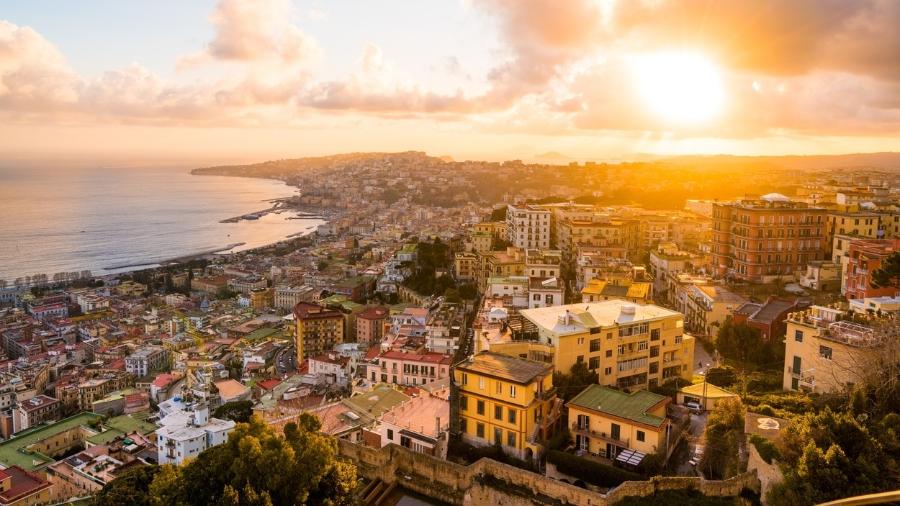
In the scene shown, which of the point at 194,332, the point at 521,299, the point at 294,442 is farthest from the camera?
the point at 194,332

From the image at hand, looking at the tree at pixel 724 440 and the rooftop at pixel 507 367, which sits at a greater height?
the rooftop at pixel 507 367

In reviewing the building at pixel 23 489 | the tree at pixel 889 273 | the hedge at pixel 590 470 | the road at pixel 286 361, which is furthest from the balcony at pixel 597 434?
the road at pixel 286 361

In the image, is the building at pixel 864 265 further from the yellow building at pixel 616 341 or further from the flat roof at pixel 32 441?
the flat roof at pixel 32 441

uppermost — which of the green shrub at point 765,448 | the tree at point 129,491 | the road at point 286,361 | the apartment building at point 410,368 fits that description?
the green shrub at point 765,448

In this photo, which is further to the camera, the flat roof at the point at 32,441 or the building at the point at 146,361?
the building at the point at 146,361

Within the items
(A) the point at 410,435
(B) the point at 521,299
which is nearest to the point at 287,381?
(B) the point at 521,299

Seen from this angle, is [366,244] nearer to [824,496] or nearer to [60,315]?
[60,315]

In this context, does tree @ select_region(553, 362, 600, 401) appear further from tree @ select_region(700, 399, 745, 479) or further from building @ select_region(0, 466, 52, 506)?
building @ select_region(0, 466, 52, 506)
